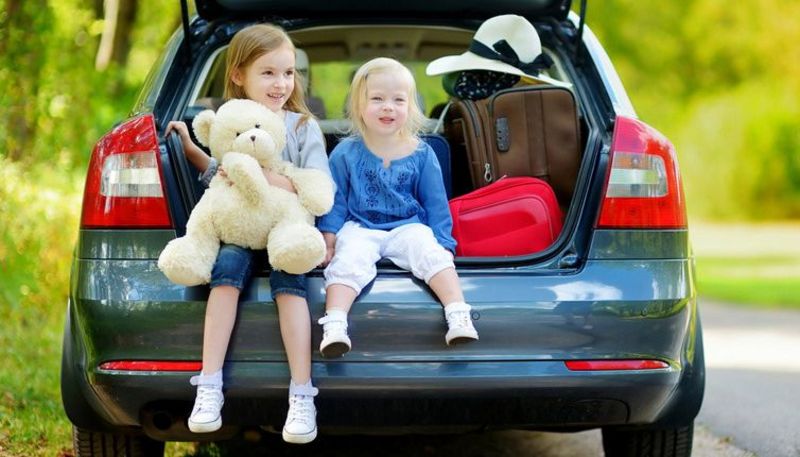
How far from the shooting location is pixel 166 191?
3365mm

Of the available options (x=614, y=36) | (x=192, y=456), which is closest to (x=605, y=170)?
(x=192, y=456)

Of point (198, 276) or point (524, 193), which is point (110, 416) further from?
point (524, 193)

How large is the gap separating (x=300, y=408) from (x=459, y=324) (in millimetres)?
488

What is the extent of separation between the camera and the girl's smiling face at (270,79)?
3738mm

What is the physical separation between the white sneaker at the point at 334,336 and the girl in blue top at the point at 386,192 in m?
0.11

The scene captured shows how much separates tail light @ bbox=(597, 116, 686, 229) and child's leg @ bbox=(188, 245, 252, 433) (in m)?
1.06

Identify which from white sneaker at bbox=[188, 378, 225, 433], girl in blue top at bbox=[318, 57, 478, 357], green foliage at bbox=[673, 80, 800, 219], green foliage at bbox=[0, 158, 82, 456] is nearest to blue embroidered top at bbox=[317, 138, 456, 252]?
girl in blue top at bbox=[318, 57, 478, 357]

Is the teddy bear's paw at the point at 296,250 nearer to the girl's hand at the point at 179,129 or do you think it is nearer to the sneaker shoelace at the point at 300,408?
the sneaker shoelace at the point at 300,408

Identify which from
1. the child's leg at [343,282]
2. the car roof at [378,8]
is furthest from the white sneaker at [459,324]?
the car roof at [378,8]

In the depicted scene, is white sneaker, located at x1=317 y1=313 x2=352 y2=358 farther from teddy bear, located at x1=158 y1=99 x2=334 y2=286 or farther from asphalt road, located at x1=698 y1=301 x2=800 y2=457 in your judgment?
asphalt road, located at x1=698 y1=301 x2=800 y2=457

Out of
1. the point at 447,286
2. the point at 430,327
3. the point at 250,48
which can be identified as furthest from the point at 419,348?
the point at 250,48

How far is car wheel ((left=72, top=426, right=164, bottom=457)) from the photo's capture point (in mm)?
3727

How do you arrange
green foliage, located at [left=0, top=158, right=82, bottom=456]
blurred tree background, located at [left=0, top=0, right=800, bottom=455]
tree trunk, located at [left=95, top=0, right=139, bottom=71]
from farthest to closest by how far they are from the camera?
tree trunk, located at [left=95, top=0, right=139, bottom=71], blurred tree background, located at [left=0, top=0, right=800, bottom=455], green foliage, located at [left=0, top=158, right=82, bottom=456]

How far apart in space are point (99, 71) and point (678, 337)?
290 inches
